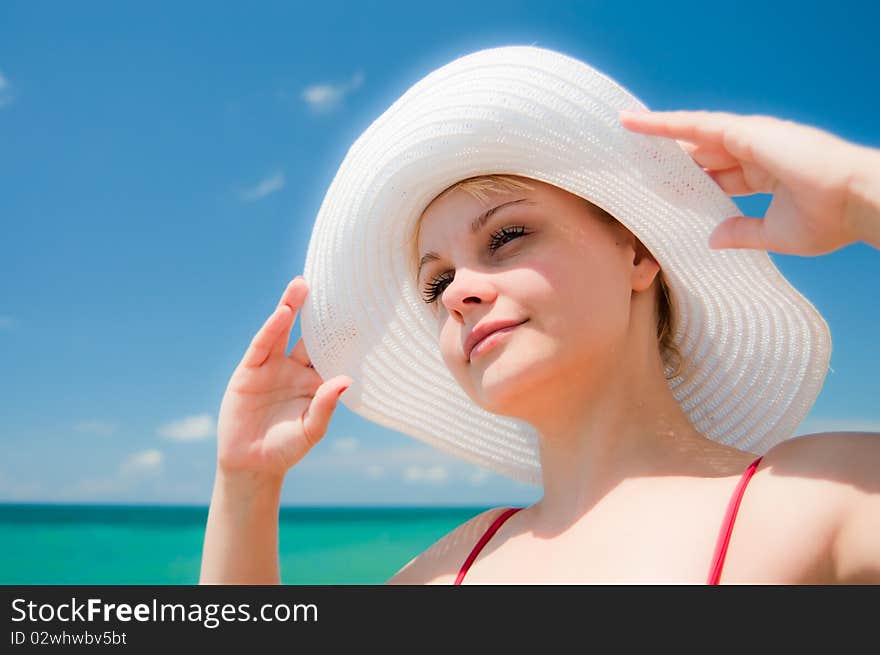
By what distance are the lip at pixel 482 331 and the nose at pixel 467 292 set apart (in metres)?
0.05

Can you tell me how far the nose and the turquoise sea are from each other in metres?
8.58

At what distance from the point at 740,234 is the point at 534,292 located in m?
0.41

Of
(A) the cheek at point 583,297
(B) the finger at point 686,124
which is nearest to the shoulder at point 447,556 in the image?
(A) the cheek at point 583,297

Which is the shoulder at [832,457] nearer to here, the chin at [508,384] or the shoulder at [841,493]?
the shoulder at [841,493]

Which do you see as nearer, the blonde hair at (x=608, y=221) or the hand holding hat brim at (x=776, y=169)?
the hand holding hat brim at (x=776, y=169)

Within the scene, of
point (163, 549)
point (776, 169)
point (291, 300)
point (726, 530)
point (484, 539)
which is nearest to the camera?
point (776, 169)

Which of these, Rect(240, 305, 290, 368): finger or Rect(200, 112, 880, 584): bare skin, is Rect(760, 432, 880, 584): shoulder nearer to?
Rect(200, 112, 880, 584): bare skin

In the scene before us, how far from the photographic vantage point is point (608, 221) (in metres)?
1.85

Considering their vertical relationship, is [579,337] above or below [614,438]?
above

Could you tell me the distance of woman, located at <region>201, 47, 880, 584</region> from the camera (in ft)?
4.72

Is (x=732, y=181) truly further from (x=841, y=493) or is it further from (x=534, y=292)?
(x=841, y=493)

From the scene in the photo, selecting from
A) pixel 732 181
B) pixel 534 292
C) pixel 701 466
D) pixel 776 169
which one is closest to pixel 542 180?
pixel 534 292

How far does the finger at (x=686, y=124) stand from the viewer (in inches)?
59.1
